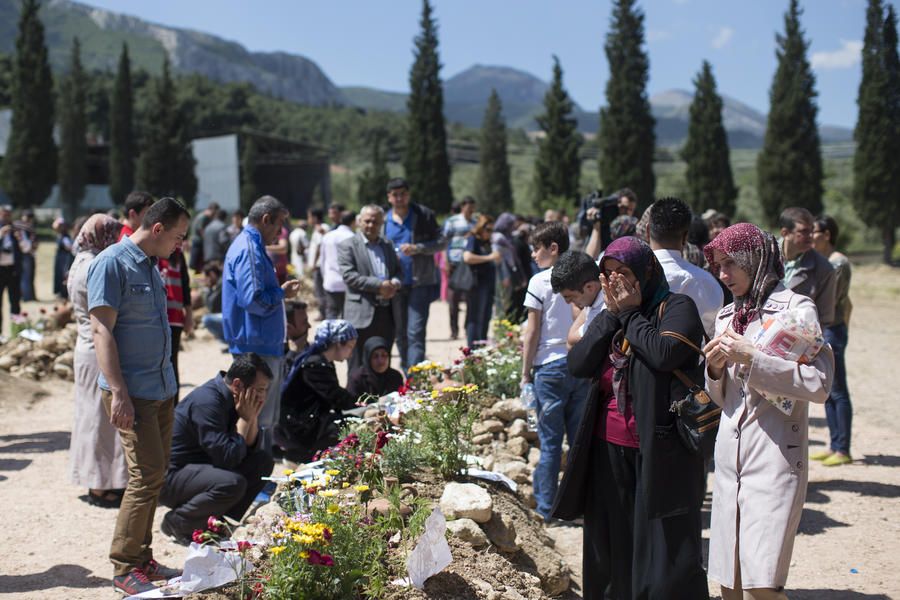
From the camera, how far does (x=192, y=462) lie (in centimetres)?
532

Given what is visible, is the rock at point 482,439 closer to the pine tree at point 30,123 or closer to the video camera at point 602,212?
the video camera at point 602,212

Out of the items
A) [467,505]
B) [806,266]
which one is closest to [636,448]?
[467,505]

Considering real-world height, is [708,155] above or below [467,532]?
above

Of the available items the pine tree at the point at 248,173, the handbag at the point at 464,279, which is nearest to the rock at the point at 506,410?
the handbag at the point at 464,279

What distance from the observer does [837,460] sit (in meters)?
7.11

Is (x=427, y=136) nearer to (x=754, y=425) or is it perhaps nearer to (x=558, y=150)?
(x=558, y=150)

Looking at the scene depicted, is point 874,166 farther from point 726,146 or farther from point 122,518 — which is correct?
point 122,518

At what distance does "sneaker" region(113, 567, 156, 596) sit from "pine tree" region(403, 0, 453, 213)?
40.7 m

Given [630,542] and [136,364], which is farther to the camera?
[136,364]

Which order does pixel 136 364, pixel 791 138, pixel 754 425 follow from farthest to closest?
pixel 791 138 → pixel 136 364 → pixel 754 425

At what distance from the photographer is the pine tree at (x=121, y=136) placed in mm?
52250

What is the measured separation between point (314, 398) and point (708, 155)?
127ft

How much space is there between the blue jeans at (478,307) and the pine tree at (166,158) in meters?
42.8

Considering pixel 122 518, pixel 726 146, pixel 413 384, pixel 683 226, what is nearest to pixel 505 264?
pixel 413 384
